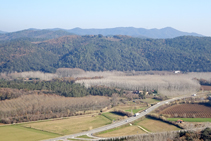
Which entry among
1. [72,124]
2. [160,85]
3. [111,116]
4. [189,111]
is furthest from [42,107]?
[160,85]

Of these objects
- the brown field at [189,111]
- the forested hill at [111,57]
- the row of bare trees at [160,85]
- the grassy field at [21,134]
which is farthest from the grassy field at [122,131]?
the forested hill at [111,57]

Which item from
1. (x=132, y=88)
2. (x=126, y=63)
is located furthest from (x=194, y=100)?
(x=126, y=63)

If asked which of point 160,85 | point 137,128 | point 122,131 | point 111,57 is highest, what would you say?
point 111,57

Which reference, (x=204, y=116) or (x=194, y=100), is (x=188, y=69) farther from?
(x=204, y=116)

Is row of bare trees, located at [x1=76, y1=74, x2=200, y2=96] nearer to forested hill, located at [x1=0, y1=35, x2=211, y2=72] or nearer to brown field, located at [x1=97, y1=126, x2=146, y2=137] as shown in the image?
brown field, located at [x1=97, y1=126, x2=146, y2=137]

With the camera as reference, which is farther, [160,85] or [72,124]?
[160,85]

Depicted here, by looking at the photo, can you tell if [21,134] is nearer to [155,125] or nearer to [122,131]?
[122,131]
